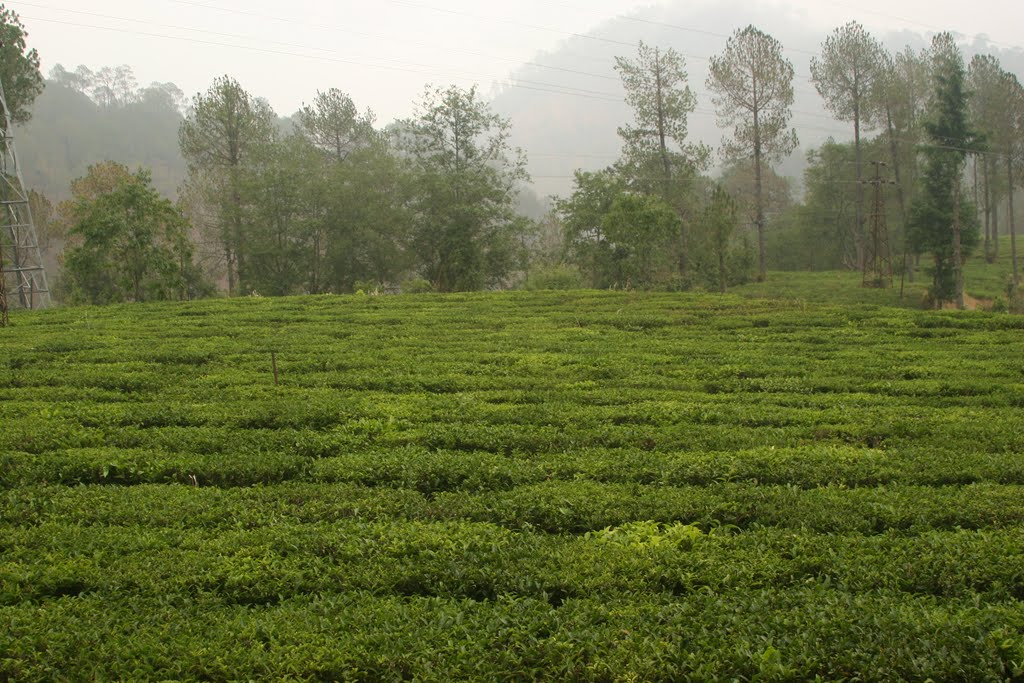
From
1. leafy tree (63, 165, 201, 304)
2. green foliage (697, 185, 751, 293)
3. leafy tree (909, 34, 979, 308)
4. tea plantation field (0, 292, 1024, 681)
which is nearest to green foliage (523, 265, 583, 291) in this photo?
green foliage (697, 185, 751, 293)

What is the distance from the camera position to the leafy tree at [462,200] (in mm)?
42062

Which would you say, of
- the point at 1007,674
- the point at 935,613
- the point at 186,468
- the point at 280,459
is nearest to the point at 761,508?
the point at 935,613

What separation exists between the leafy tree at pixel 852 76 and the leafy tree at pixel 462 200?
2484cm

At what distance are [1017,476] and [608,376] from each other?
726 cm

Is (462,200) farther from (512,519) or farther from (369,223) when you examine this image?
(512,519)

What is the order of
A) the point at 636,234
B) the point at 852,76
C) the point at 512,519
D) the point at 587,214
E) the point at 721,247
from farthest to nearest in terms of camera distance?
the point at 852,76 < the point at 587,214 < the point at 721,247 < the point at 636,234 < the point at 512,519

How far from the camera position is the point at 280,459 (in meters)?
9.34

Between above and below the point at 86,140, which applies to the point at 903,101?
below

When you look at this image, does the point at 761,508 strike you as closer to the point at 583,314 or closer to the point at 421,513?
the point at 421,513

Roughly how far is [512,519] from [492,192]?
36.9 meters

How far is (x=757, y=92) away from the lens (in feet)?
166

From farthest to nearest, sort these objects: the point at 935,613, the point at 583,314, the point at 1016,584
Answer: the point at 583,314
the point at 1016,584
the point at 935,613

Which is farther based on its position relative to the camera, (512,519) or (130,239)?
(130,239)

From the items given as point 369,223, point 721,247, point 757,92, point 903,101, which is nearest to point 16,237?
point 369,223
